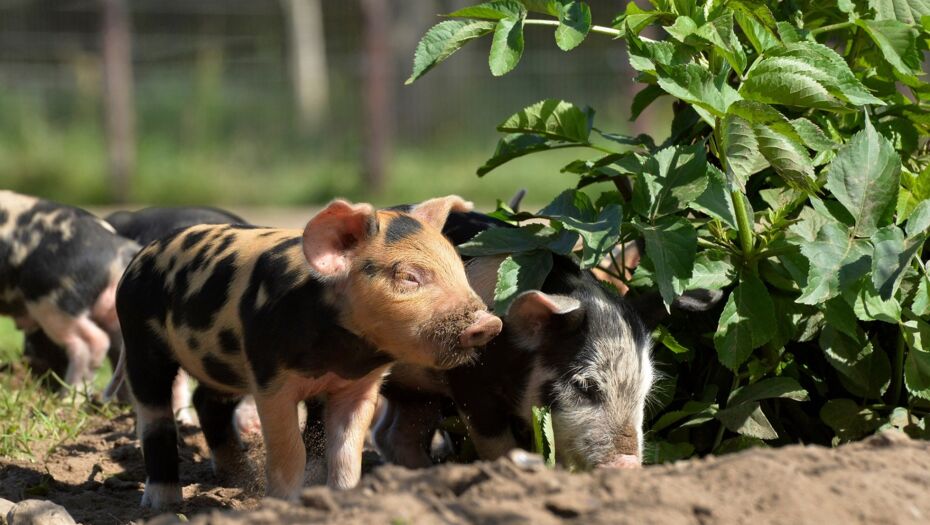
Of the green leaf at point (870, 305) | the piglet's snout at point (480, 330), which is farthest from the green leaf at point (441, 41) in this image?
the green leaf at point (870, 305)

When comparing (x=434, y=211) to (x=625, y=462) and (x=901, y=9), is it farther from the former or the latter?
(x=901, y=9)

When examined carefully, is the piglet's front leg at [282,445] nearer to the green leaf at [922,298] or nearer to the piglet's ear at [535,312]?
the piglet's ear at [535,312]

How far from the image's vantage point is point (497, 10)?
168 inches

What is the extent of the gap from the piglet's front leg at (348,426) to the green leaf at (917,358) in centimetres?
179

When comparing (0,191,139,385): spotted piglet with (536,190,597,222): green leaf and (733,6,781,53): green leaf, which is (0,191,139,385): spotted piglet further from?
(733,6,781,53): green leaf

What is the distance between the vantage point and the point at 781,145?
4.07 meters

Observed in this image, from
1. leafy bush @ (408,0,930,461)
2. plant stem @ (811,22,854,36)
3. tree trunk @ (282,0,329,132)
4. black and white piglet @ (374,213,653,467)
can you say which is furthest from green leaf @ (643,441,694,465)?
tree trunk @ (282,0,329,132)

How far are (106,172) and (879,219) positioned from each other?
1430cm

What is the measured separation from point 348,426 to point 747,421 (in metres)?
1.38

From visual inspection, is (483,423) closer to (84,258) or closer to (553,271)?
(553,271)

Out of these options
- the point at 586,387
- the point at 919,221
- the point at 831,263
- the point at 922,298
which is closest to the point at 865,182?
the point at 919,221

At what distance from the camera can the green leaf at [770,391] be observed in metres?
4.37

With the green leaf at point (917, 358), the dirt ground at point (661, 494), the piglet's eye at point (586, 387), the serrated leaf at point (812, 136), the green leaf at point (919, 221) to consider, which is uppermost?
the serrated leaf at point (812, 136)

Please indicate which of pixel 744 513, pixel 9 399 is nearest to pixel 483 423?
pixel 744 513
